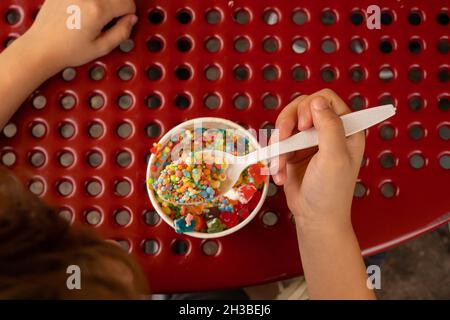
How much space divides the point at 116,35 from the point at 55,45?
88 millimetres

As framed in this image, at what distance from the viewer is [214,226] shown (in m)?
0.62

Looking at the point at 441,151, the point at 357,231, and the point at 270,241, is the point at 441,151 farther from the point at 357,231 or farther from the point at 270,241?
the point at 270,241

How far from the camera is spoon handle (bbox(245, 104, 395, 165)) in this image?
1.89 ft

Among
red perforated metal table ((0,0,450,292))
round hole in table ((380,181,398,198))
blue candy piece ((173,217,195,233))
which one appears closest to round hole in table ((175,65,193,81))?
red perforated metal table ((0,0,450,292))

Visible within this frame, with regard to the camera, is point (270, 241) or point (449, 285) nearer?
point (270, 241)

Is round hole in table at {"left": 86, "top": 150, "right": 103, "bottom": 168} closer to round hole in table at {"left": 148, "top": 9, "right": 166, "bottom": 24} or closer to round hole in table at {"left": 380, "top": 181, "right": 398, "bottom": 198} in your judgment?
round hole in table at {"left": 148, "top": 9, "right": 166, "bottom": 24}

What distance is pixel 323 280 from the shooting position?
25.8 inches

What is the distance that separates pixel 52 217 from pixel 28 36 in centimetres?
27

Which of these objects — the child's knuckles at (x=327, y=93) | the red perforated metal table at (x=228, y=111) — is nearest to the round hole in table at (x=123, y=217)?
the red perforated metal table at (x=228, y=111)

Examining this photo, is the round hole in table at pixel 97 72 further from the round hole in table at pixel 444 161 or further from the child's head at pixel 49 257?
the round hole in table at pixel 444 161

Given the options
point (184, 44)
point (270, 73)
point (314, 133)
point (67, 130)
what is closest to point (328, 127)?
point (314, 133)

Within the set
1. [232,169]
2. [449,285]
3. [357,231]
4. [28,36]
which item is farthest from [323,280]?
[449,285]
